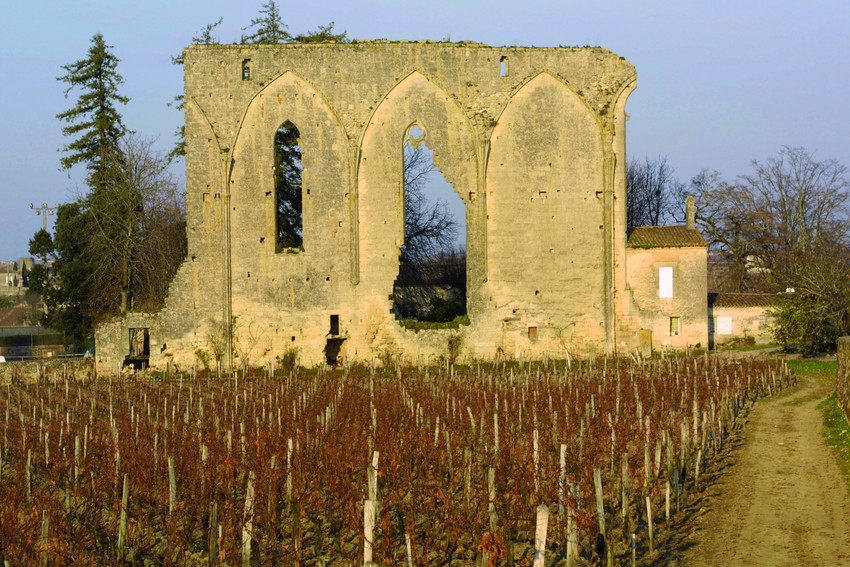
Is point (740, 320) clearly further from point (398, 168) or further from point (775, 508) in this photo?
point (775, 508)

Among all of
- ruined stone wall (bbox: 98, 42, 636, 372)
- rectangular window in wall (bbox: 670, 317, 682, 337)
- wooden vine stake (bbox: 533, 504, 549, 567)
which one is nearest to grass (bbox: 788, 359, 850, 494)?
rectangular window in wall (bbox: 670, 317, 682, 337)

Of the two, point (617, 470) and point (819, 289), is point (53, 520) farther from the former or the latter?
point (819, 289)

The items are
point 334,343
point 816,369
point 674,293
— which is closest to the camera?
point 816,369

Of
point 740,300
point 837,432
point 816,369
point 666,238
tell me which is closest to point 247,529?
point 837,432

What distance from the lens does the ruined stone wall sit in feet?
86.1

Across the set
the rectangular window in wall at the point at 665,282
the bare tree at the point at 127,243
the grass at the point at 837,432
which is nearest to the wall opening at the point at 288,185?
the bare tree at the point at 127,243

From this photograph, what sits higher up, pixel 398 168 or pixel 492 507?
pixel 398 168

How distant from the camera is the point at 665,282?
2736cm

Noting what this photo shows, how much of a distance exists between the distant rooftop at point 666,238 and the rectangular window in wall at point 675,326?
204cm

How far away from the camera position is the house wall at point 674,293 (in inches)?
1069

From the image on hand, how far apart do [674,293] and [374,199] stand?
876cm

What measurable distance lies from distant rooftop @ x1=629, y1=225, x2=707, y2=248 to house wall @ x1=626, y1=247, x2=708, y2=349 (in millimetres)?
142

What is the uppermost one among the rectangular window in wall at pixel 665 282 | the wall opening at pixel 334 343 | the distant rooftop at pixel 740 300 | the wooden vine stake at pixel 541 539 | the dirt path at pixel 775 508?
the rectangular window in wall at pixel 665 282

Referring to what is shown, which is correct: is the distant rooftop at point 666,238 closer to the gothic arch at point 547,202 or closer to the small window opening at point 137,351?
the gothic arch at point 547,202
